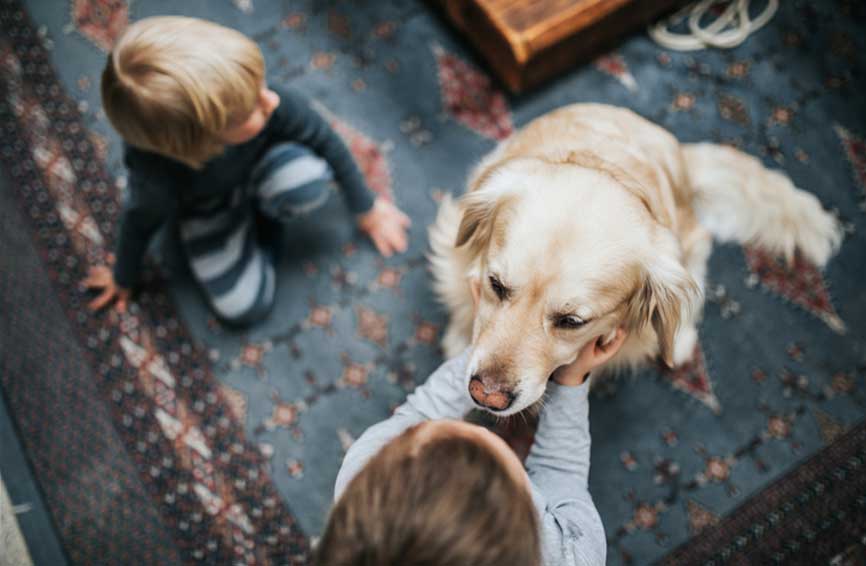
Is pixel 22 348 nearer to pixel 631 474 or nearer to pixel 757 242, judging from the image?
pixel 631 474

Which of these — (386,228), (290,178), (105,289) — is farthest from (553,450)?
(105,289)

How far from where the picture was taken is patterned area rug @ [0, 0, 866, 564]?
1.63m

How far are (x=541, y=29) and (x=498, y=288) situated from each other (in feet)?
2.74

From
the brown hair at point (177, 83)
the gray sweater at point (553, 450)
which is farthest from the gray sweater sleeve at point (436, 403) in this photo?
the brown hair at point (177, 83)

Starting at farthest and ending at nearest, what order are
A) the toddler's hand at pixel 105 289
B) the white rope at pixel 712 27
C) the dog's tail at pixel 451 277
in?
1. the white rope at pixel 712 27
2. the toddler's hand at pixel 105 289
3. the dog's tail at pixel 451 277

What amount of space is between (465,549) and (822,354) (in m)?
1.29

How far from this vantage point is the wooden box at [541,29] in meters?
1.70

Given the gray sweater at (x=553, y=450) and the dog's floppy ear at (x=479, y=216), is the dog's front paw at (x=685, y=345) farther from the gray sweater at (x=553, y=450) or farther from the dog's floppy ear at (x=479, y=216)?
the dog's floppy ear at (x=479, y=216)

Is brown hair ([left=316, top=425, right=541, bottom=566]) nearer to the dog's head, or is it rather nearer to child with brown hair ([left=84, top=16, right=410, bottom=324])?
the dog's head

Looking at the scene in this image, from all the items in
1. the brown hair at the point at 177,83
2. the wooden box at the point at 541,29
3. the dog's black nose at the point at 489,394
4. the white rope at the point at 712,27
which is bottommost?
the dog's black nose at the point at 489,394

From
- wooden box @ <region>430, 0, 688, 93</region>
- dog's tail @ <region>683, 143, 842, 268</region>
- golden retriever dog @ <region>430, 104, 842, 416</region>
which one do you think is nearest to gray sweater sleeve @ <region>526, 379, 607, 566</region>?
golden retriever dog @ <region>430, 104, 842, 416</region>

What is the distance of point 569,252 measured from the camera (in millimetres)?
1093

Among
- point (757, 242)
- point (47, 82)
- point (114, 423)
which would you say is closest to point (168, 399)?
point (114, 423)

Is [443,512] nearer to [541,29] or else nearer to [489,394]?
[489,394]
